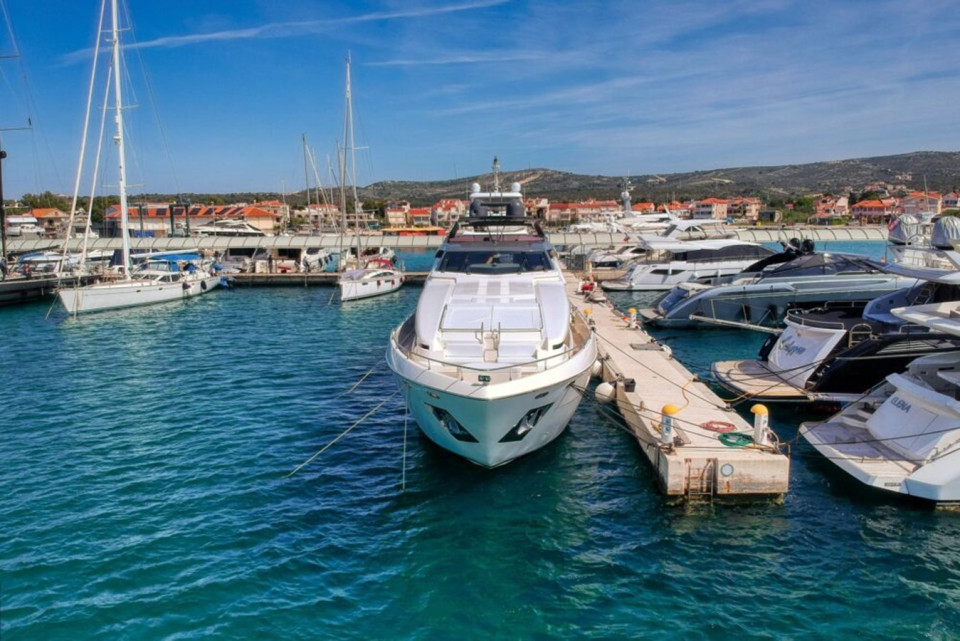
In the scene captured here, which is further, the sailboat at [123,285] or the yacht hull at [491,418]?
the sailboat at [123,285]

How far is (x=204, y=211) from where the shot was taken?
509ft

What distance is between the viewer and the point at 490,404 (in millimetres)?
13867

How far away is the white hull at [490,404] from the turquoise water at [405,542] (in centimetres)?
Answer: 81

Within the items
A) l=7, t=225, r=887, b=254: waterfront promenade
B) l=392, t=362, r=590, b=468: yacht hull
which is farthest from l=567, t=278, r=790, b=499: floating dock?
l=7, t=225, r=887, b=254: waterfront promenade

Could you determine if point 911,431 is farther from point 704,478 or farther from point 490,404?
point 490,404

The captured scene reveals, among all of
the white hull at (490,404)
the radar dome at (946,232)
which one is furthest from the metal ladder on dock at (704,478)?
the radar dome at (946,232)

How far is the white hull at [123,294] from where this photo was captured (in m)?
41.1

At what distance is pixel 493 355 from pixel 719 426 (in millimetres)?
5453

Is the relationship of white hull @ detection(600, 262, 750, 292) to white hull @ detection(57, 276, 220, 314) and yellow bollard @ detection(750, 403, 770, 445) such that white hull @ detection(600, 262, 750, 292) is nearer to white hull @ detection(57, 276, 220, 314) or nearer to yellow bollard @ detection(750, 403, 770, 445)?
white hull @ detection(57, 276, 220, 314)

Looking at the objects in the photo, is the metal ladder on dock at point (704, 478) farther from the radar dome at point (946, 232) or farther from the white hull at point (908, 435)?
the radar dome at point (946, 232)

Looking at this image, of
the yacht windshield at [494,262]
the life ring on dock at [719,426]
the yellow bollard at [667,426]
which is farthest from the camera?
the yacht windshield at [494,262]

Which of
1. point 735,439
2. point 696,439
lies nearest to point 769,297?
point 735,439

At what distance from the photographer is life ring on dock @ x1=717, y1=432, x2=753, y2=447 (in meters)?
14.9

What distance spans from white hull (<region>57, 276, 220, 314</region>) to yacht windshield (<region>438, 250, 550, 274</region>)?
3003 centimetres
